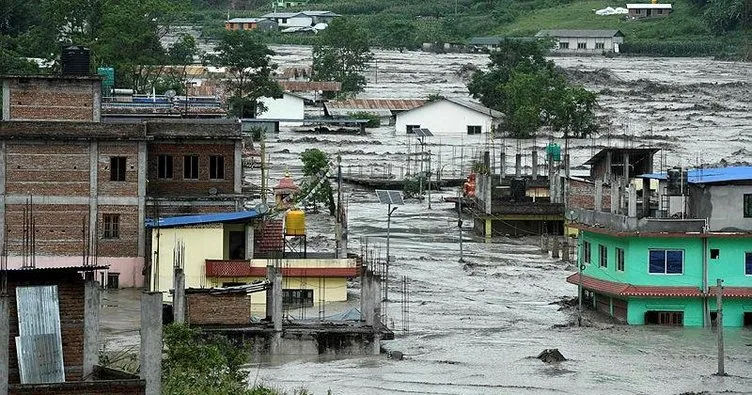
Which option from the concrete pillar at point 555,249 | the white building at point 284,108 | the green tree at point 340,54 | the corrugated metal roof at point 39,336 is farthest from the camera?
the green tree at point 340,54

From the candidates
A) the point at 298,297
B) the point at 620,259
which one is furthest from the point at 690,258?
the point at 298,297

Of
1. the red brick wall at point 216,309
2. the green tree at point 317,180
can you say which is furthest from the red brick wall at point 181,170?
the green tree at point 317,180

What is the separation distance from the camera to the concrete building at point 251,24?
14562 centimetres

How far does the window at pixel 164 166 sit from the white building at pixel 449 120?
41.7 metres

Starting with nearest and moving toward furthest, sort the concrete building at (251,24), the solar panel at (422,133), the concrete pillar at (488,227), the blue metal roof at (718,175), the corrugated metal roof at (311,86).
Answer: the blue metal roof at (718,175) → the concrete pillar at (488,227) → the solar panel at (422,133) → the corrugated metal roof at (311,86) → the concrete building at (251,24)

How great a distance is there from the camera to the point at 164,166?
137 ft

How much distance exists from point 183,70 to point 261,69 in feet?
18.0

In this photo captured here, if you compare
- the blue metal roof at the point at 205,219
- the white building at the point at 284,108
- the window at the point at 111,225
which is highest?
the white building at the point at 284,108

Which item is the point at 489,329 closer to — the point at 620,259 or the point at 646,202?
the point at 620,259

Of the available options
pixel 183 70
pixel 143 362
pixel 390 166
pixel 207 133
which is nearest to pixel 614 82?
pixel 183 70

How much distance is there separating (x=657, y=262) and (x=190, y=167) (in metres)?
10.3

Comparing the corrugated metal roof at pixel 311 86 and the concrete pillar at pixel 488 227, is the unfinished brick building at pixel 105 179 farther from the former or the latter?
the corrugated metal roof at pixel 311 86

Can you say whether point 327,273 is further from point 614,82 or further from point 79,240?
point 614,82

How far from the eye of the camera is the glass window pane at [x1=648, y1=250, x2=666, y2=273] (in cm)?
3681
